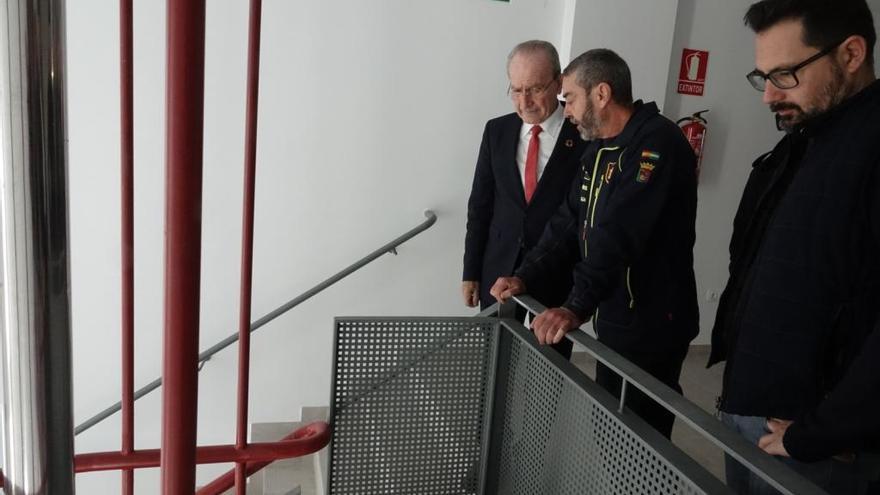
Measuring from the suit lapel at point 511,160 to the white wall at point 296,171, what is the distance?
1.07 metres

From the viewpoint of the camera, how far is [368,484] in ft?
4.97

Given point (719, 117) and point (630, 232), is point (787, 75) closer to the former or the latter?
point (630, 232)

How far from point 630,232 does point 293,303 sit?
216 cm

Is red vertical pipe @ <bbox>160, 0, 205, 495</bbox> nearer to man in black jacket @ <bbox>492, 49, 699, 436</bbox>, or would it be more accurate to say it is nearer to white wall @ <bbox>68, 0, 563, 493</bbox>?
man in black jacket @ <bbox>492, 49, 699, 436</bbox>

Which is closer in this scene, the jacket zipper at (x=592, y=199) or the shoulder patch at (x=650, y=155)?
the shoulder patch at (x=650, y=155)

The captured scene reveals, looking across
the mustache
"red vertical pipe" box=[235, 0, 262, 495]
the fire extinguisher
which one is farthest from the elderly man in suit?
the fire extinguisher

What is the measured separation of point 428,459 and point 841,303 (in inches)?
36.5

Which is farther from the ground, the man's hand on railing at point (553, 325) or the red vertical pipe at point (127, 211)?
the red vertical pipe at point (127, 211)

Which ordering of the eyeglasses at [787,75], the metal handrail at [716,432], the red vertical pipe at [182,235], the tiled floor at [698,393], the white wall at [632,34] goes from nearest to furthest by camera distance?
the red vertical pipe at [182,235]
the metal handrail at [716,432]
the eyeglasses at [787,75]
the tiled floor at [698,393]
the white wall at [632,34]

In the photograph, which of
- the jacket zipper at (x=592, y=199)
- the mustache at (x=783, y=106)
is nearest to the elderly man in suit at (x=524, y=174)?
the jacket zipper at (x=592, y=199)

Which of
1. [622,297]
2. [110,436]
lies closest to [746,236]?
[622,297]

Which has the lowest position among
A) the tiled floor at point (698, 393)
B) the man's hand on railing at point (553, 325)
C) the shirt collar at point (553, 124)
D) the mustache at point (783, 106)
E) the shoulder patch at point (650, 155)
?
the tiled floor at point (698, 393)

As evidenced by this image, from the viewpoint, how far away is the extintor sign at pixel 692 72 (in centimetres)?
394

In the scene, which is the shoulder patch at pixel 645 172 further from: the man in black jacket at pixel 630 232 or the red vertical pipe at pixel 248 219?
the red vertical pipe at pixel 248 219
